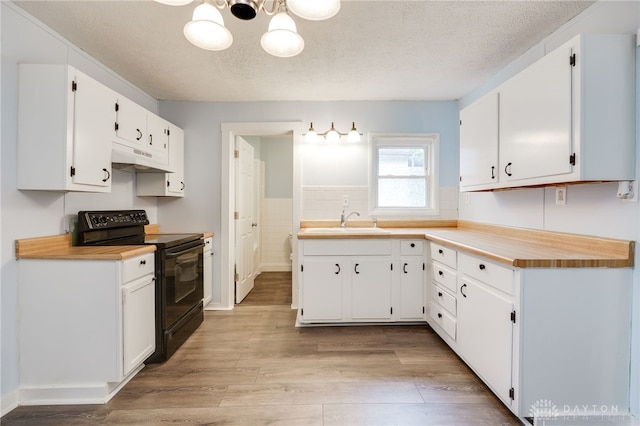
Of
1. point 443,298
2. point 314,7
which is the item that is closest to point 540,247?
point 443,298

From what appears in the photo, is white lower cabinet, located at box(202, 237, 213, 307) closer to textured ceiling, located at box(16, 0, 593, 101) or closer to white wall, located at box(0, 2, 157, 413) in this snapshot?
white wall, located at box(0, 2, 157, 413)

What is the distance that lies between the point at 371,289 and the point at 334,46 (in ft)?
6.67

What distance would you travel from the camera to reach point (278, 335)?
2.69m

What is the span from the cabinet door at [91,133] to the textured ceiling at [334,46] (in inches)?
16.8

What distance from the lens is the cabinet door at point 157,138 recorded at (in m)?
2.68

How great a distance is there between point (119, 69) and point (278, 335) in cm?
269

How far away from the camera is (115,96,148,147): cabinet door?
7.41ft

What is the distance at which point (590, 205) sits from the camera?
1.75m

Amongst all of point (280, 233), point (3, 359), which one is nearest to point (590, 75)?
point (3, 359)

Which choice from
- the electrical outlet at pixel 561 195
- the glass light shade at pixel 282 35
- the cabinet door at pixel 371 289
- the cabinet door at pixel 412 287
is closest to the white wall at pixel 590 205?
the electrical outlet at pixel 561 195

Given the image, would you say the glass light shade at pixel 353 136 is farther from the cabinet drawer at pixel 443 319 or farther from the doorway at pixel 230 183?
the cabinet drawer at pixel 443 319

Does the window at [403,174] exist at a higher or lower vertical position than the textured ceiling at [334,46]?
lower

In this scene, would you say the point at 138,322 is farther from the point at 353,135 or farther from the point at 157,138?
the point at 353,135

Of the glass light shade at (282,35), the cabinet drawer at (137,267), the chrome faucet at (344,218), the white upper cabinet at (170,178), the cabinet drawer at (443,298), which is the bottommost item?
the cabinet drawer at (443,298)
